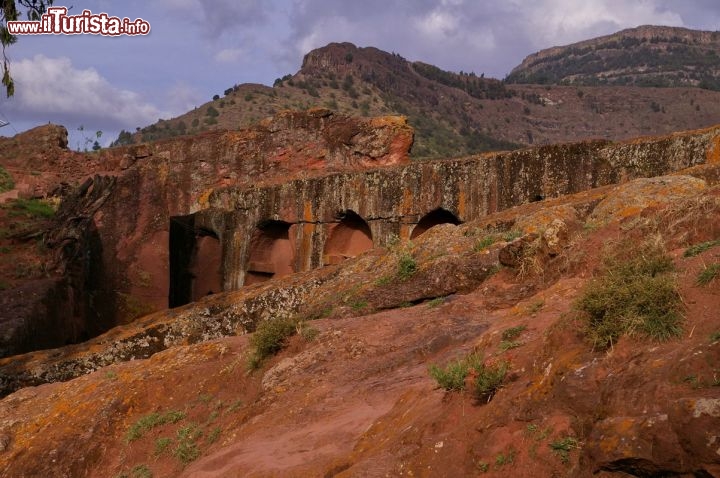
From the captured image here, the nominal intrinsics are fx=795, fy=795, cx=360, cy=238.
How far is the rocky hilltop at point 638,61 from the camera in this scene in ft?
341

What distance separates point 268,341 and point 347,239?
11313mm

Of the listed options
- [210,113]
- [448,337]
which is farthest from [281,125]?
[210,113]

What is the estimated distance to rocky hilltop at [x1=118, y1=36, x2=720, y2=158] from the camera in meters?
60.9

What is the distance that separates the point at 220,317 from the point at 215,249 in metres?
9.92

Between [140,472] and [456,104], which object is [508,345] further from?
[456,104]

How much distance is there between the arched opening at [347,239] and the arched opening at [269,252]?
1.69 metres

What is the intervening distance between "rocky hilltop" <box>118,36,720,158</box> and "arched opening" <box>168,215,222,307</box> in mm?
31698

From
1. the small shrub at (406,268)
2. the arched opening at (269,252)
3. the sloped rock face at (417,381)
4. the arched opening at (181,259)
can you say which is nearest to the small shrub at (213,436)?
the sloped rock face at (417,381)

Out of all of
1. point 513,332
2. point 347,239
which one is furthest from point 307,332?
point 347,239

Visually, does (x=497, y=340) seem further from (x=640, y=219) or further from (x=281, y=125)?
(x=281, y=125)

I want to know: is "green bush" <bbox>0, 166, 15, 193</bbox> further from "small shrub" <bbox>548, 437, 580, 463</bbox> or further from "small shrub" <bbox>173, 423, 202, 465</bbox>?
"small shrub" <bbox>548, 437, 580, 463</bbox>

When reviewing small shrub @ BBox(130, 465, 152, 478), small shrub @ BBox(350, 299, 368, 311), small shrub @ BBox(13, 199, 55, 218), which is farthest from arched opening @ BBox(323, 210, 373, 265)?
small shrub @ BBox(130, 465, 152, 478)

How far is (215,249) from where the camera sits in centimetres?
2256

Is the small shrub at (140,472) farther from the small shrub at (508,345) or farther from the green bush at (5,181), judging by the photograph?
the green bush at (5,181)
